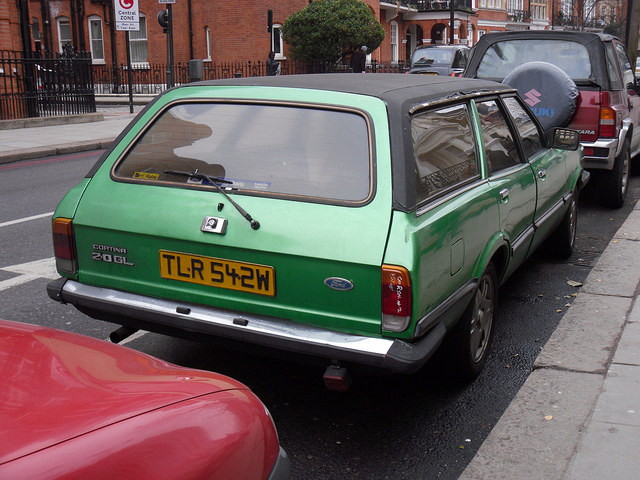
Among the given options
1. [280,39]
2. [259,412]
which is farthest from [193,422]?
[280,39]

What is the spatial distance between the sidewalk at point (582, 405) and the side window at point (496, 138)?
3.56 ft

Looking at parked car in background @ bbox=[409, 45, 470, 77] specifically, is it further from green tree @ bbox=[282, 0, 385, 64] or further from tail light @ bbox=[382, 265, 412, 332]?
tail light @ bbox=[382, 265, 412, 332]

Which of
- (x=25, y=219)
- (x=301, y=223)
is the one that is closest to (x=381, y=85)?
(x=301, y=223)

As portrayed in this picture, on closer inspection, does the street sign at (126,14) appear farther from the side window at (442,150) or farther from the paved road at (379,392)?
the side window at (442,150)

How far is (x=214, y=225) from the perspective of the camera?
10.2 feet

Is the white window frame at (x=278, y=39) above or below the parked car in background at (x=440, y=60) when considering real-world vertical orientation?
above

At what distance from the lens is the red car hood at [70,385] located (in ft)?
5.30

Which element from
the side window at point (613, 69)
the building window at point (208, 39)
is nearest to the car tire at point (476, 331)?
the side window at point (613, 69)

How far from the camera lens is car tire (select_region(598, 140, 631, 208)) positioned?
798cm

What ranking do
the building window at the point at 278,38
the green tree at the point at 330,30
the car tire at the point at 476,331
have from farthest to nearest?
the building window at the point at 278,38, the green tree at the point at 330,30, the car tire at the point at 476,331

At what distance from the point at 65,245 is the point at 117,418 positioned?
6.65ft

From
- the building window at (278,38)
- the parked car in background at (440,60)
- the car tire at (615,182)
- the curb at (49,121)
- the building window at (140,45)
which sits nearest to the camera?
the car tire at (615,182)

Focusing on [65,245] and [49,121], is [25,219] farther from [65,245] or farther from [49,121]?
[49,121]

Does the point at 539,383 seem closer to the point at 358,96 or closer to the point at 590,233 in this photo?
the point at 358,96
